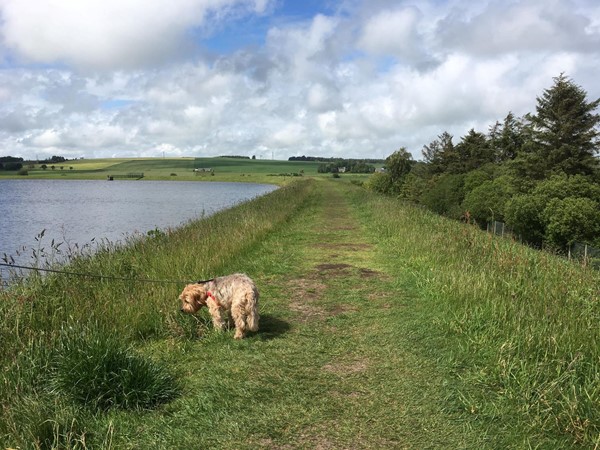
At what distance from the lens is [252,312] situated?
5.28 meters

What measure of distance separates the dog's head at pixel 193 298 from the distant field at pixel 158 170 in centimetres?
9508

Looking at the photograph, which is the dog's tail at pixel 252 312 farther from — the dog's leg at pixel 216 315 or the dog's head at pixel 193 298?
the dog's head at pixel 193 298

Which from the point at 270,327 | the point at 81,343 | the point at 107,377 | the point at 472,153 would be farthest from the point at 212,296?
the point at 472,153

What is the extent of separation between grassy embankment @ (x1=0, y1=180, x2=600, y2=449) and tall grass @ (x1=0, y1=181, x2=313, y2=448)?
2cm

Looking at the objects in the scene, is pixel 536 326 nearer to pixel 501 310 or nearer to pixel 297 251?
pixel 501 310

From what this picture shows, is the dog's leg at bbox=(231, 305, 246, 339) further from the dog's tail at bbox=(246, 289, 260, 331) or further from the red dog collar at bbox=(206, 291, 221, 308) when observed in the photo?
the red dog collar at bbox=(206, 291, 221, 308)

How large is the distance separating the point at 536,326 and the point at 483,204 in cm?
3143

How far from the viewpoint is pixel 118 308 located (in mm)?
5594

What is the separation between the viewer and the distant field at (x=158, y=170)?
117875 millimetres

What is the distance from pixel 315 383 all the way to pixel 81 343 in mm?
2285

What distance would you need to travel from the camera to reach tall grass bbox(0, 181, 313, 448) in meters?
3.27

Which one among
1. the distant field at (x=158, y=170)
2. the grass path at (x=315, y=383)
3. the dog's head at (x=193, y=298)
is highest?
the distant field at (x=158, y=170)

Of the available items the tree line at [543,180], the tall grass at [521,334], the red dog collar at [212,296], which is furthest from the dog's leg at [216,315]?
the tree line at [543,180]

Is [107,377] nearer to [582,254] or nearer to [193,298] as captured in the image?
[193,298]
